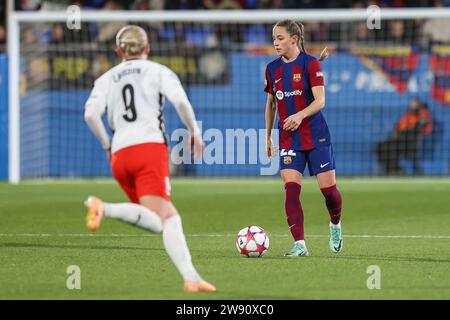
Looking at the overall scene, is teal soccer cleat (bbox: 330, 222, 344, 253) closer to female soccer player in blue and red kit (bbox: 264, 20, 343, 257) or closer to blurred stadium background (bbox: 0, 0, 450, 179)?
female soccer player in blue and red kit (bbox: 264, 20, 343, 257)

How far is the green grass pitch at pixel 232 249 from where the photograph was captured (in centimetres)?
704

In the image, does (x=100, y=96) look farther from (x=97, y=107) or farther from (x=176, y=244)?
(x=176, y=244)

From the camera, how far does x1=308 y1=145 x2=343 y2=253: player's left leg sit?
913cm

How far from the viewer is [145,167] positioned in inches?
274

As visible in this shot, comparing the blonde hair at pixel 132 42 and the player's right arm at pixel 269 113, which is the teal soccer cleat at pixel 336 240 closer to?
the player's right arm at pixel 269 113

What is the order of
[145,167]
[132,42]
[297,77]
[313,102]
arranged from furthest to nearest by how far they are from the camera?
[297,77] < [313,102] < [132,42] < [145,167]

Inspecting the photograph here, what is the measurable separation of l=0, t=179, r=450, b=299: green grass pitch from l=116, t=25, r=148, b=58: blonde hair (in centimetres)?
153

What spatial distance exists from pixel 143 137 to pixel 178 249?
2.49ft

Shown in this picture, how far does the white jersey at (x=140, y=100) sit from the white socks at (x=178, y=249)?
1.83 feet

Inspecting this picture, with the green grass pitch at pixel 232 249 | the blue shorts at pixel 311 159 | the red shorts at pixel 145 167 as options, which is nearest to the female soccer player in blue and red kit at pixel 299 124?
the blue shorts at pixel 311 159

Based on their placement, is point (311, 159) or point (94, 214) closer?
point (94, 214)

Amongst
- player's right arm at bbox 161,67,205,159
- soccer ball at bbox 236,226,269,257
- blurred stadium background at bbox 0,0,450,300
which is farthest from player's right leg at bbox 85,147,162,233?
blurred stadium background at bbox 0,0,450,300

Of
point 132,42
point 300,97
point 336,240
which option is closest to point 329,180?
point 336,240

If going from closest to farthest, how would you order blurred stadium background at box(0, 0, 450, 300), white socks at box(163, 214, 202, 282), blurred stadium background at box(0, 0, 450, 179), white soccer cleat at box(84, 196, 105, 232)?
white soccer cleat at box(84, 196, 105, 232), white socks at box(163, 214, 202, 282), blurred stadium background at box(0, 0, 450, 300), blurred stadium background at box(0, 0, 450, 179)
